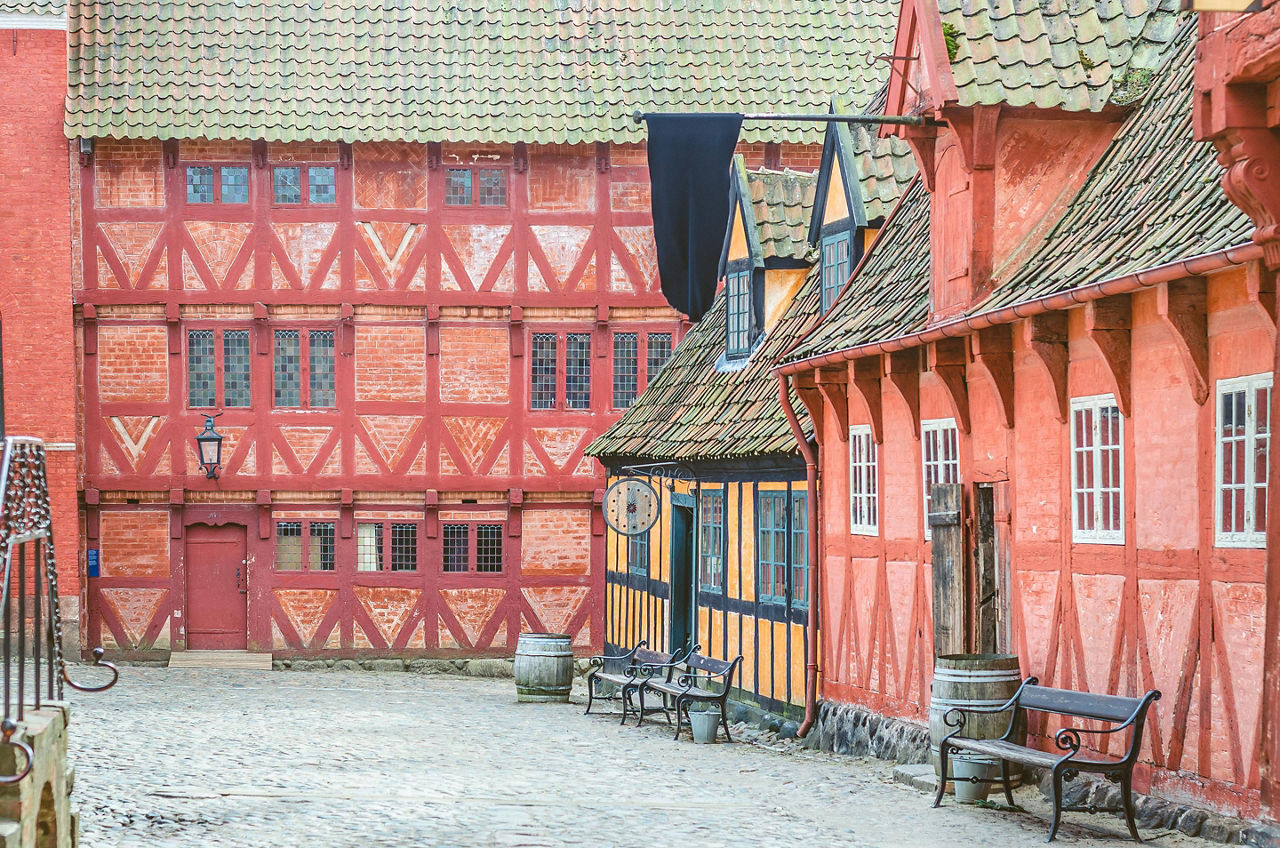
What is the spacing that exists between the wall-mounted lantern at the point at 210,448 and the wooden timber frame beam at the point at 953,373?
14915 mm

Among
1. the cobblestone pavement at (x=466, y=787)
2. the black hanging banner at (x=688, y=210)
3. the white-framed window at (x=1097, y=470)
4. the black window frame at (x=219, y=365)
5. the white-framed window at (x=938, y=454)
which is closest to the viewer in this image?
the cobblestone pavement at (x=466, y=787)

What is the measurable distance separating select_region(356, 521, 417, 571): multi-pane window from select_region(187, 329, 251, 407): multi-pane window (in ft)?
8.74

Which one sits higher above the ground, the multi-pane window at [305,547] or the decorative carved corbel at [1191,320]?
the decorative carved corbel at [1191,320]

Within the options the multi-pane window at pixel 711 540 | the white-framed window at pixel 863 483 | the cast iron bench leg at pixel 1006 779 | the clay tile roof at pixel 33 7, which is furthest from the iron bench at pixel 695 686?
the clay tile roof at pixel 33 7

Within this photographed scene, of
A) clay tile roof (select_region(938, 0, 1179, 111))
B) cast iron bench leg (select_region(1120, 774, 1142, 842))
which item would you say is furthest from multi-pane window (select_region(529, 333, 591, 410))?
cast iron bench leg (select_region(1120, 774, 1142, 842))

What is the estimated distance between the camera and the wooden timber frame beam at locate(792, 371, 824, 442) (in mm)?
15977

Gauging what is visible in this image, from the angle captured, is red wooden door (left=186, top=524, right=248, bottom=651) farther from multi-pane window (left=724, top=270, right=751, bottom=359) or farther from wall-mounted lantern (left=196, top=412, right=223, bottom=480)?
multi-pane window (left=724, top=270, right=751, bottom=359)

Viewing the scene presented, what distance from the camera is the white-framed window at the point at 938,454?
1339 cm

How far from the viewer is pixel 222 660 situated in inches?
1009

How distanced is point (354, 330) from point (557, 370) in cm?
308

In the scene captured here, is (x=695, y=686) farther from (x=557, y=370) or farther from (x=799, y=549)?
(x=557, y=370)

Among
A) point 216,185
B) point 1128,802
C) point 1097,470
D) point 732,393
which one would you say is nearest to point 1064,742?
point 1128,802

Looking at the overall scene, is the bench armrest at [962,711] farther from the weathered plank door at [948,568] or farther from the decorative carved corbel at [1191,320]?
the decorative carved corbel at [1191,320]

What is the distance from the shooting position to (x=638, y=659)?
19938 mm
